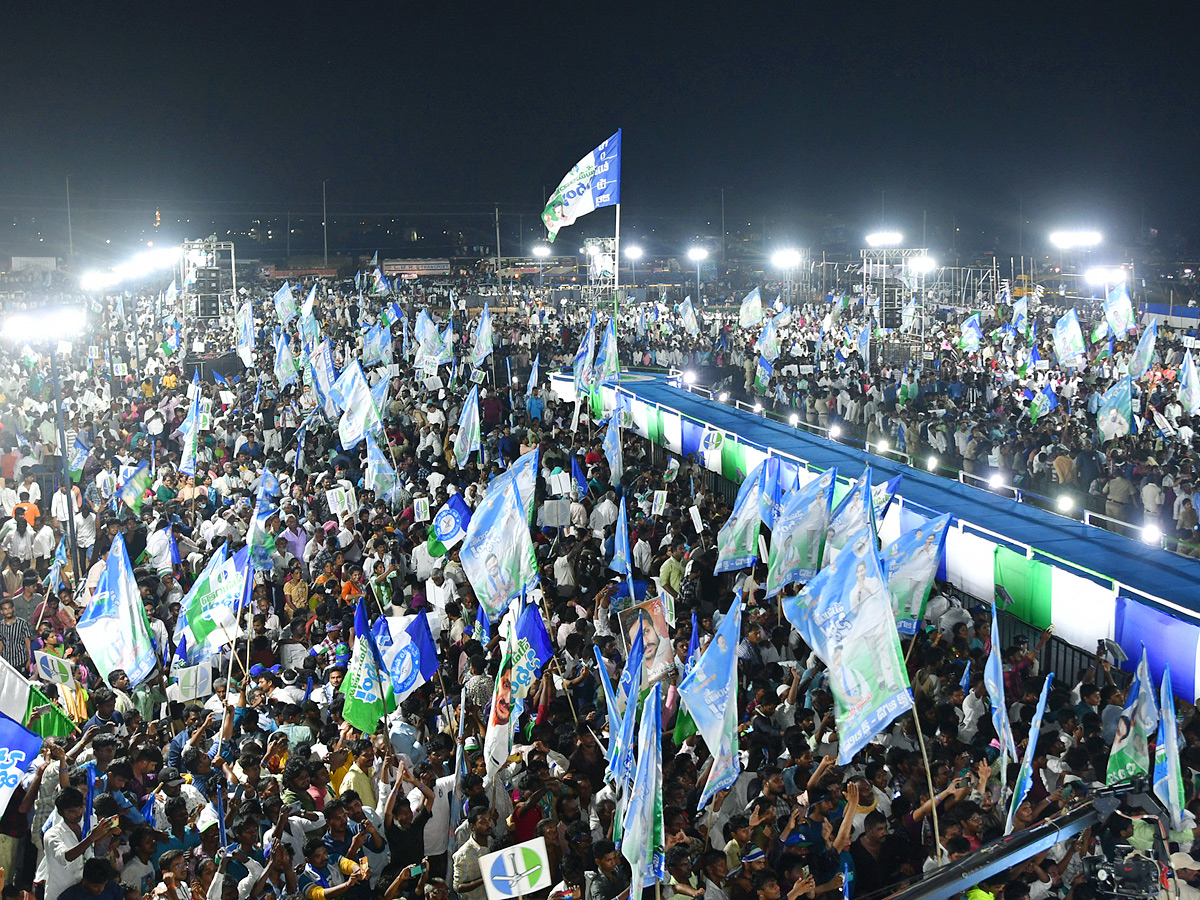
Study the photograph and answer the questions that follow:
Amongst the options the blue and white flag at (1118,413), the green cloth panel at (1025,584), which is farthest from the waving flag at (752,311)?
the green cloth panel at (1025,584)

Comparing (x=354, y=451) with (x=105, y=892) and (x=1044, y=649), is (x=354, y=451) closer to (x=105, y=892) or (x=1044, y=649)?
(x=1044, y=649)

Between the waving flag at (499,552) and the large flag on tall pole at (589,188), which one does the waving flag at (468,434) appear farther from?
the waving flag at (499,552)

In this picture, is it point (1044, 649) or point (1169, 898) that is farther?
point (1044, 649)

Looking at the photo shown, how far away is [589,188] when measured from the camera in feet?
68.8

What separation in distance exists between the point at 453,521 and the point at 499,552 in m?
2.13

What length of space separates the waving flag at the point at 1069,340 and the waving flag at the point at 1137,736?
20.7 m

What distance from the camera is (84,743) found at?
8.21 m

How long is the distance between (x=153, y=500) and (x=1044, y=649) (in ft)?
42.8

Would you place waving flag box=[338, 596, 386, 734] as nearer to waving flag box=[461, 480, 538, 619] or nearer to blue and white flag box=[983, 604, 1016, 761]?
waving flag box=[461, 480, 538, 619]

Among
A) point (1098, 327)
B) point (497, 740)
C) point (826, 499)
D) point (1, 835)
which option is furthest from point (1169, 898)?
point (1098, 327)

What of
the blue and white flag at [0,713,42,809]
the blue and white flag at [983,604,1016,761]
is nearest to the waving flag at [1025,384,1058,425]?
the blue and white flag at [983,604,1016,761]

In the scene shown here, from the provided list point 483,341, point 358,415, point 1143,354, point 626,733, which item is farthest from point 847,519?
point 483,341

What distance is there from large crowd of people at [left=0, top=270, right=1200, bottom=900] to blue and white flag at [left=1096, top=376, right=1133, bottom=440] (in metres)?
0.36

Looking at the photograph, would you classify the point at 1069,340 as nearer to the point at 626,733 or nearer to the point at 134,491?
the point at 134,491
